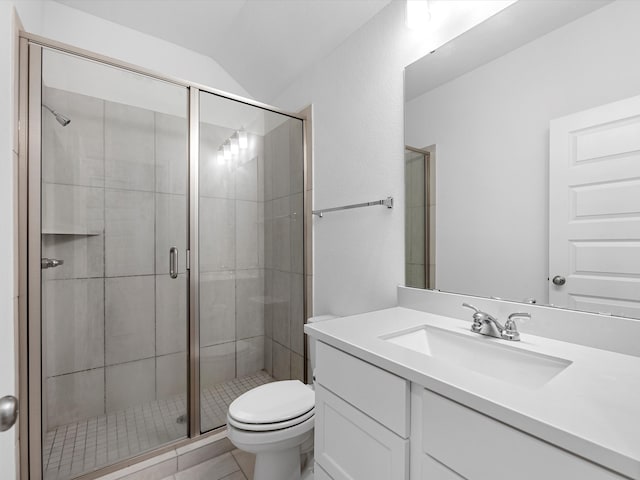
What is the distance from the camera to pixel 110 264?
4.94ft

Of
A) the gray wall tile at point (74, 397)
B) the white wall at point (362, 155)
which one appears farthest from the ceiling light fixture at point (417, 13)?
the gray wall tile at point (74, 397)

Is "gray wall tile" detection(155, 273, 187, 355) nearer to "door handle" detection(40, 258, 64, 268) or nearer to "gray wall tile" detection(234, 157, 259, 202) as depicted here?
"door handle" detection(40, 258, 64, 268)

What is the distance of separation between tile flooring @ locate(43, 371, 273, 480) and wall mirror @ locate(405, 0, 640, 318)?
4.23 feet

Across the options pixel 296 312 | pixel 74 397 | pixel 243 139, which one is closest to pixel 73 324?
pixel 74 397

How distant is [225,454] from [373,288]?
3.84 ft

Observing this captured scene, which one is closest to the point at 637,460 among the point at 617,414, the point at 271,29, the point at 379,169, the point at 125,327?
the point at 617,414

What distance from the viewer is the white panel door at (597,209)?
84 centimetres

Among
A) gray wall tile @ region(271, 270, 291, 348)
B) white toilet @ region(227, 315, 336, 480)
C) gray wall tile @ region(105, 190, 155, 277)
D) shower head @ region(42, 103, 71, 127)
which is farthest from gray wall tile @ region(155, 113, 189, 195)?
white toilet @ region(227, 315, 336, 480)

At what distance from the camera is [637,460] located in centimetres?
41

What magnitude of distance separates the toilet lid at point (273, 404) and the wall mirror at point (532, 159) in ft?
2.41

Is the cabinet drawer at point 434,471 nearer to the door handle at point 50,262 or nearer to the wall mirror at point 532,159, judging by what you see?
the wall mirror at point 532,159

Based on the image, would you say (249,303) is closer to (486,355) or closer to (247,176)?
(247,176)

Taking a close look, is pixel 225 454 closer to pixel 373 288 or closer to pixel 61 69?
pixel 373 288

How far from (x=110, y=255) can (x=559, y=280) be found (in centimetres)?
183
